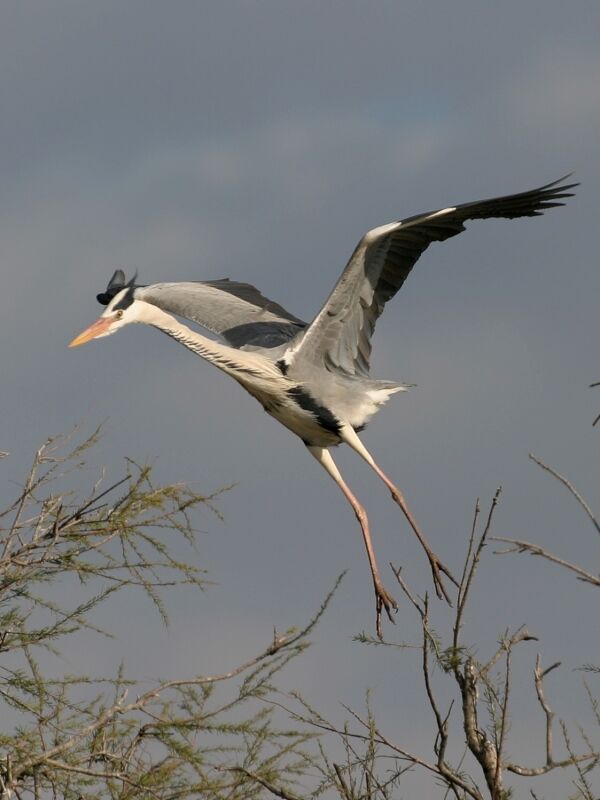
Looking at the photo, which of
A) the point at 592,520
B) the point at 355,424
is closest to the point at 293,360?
the point at 355,424

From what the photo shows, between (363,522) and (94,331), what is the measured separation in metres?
1.94

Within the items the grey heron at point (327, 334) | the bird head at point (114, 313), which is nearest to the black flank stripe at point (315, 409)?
the grey heron at point (327, 334)

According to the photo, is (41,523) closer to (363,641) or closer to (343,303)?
(363,641)

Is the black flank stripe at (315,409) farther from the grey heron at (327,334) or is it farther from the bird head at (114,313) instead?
the bird head at (114,313)

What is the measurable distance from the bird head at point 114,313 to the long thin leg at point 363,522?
1.41 metres

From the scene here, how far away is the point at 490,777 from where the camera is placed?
15.2 feet

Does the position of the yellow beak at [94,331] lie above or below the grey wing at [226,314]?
below

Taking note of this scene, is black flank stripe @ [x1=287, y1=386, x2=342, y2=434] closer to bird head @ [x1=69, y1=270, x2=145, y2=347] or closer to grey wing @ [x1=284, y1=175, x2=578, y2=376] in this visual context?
grey wing @ [x1=284, y1=175, x2=578, y2=376]

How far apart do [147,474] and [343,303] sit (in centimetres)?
272

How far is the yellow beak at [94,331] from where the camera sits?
783 centimetres

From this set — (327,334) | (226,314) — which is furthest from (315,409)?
(226,314)

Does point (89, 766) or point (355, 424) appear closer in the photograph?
point (89, 766)

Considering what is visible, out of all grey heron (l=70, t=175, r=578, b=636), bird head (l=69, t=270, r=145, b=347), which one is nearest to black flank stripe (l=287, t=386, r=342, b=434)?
grey heron (l=70, t=175, r=578, b=636)

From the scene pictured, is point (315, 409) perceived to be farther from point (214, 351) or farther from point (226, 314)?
point (226, 314)
